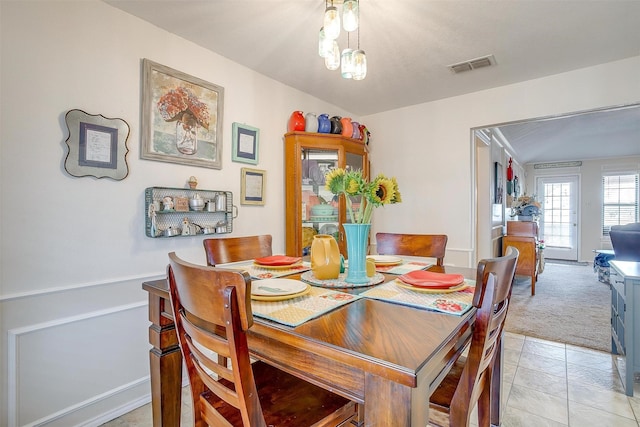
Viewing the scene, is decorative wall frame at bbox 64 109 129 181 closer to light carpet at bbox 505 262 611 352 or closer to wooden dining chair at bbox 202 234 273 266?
wooden dining chair at bbox 202 234 273 266

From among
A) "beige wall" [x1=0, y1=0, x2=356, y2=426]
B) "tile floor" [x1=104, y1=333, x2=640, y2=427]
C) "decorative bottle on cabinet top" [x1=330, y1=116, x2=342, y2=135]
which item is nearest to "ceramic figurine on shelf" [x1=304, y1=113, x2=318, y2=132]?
"decorative bottle on cabinet top" [x1=330, y1=116, x2=342, y2=135]

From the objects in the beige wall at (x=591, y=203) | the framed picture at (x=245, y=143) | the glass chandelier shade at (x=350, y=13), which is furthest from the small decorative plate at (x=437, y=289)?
the beige wall at (x=591, y=203)

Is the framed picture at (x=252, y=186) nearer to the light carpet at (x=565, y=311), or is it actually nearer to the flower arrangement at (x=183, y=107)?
the flower arrangement at (x=183, y=107)

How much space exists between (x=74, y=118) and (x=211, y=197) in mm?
882

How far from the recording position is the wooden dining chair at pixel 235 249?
172 cm

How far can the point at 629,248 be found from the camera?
362cm

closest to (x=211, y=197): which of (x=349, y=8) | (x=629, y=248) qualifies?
(x=349, y=8)

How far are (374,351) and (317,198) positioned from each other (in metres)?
2.35

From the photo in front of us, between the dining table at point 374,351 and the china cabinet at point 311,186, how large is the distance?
1.68 metres

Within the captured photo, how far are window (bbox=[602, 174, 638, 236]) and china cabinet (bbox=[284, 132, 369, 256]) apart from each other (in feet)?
23.2

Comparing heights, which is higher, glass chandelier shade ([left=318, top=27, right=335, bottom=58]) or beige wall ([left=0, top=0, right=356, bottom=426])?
glass chandelier shade ([left=318, top=27, right=335, bottom=58])

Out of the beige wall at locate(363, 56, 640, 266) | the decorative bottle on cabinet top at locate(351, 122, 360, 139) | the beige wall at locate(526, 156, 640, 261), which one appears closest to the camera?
the beige wall at locate(363, 56, 640, 266)

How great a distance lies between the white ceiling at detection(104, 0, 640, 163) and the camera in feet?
5.74

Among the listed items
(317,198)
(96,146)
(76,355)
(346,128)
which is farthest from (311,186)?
(76,355)
